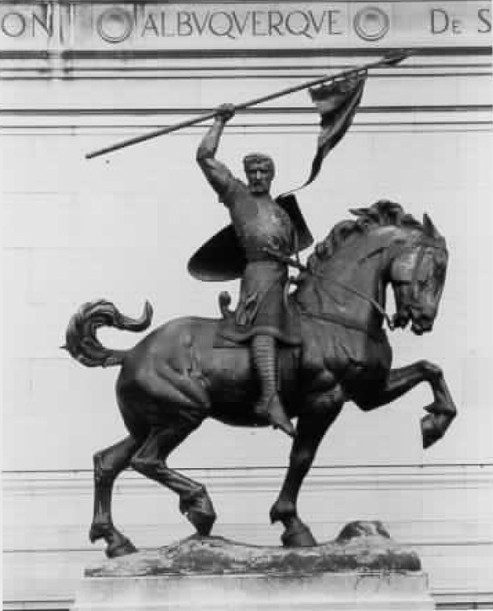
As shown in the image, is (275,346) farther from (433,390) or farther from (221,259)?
(433,390)

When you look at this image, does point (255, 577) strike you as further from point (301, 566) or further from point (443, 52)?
point (443, 52)

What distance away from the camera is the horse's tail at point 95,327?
19.4 metres

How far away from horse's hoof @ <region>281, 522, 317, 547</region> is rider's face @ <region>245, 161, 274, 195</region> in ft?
7.68

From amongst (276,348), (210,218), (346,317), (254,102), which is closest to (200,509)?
(276,348)

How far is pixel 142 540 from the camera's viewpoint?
2281cm

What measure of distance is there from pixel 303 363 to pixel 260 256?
802 millimetres

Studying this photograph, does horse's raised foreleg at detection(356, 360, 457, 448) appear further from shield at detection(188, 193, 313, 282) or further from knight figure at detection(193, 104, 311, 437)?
shield at detection(188, 193, 313, 282)

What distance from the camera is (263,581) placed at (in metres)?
18.8

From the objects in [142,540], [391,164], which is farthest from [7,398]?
[391,164]

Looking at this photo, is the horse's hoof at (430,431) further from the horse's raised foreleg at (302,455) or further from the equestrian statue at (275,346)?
the horse's raised foreleg at (302,455)

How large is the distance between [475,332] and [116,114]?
354 cm

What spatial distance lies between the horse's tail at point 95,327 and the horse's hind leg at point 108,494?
60 cm

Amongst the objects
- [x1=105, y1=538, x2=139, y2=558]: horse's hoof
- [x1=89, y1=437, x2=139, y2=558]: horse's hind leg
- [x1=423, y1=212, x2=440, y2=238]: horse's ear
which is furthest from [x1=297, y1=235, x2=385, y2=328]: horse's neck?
[x1=105, y1=538, x2=139, y2=558]: horse's hoof

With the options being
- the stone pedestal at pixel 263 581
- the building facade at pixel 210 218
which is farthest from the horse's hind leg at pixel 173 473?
the building facade at pixel 210 218
